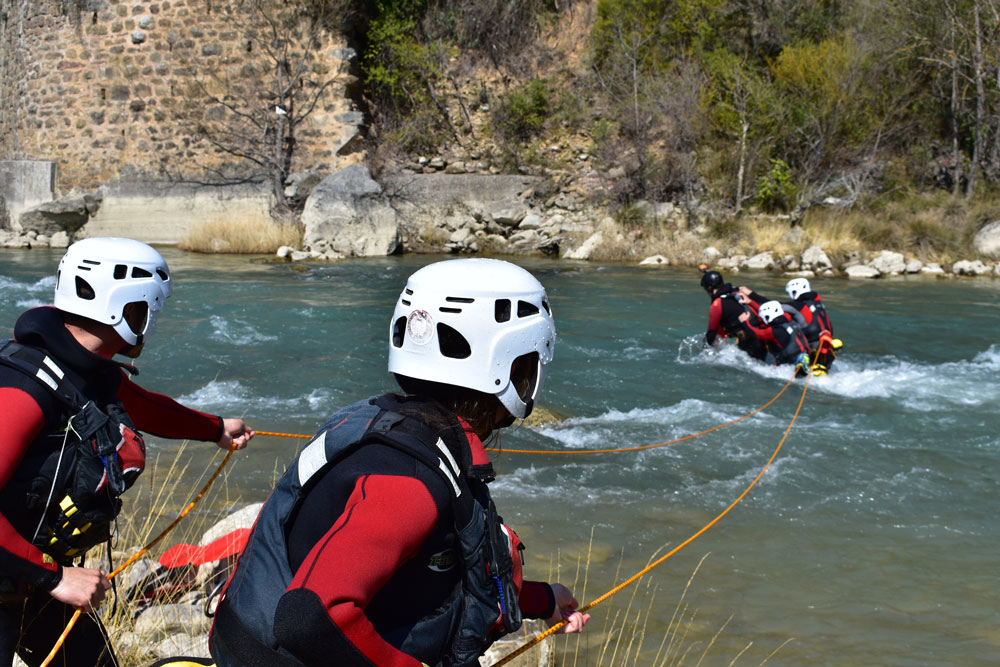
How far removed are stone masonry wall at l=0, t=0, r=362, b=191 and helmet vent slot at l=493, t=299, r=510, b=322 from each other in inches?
864

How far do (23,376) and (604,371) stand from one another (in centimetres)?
809

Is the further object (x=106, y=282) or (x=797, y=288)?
(x=797, y=288)

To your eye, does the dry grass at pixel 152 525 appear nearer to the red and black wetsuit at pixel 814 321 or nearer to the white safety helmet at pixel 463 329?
the white safety helmet at pixel 463 329

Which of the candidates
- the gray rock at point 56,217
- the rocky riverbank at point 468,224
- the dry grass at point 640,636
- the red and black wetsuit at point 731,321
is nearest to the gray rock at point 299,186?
the rocky riverbank at point 468,224

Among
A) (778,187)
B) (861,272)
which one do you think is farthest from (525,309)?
(778,187)

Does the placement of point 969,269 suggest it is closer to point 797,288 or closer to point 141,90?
point 797,288

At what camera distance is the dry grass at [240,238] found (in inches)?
807

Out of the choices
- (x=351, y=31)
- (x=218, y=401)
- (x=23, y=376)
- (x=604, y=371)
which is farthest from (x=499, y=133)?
(x=23, y=376)

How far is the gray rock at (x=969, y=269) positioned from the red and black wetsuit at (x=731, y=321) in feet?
32.0

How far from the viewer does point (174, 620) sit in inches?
135

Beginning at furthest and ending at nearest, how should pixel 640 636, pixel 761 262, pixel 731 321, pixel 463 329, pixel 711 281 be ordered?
1. pixel 761 262
2. pixel 711 281
3. pixel 731 321
4. pixel 640 636
5. pixel 463 329

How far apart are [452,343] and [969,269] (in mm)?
18473

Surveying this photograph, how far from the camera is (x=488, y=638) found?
5.72 feet

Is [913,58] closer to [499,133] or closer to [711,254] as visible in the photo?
[711,254]
